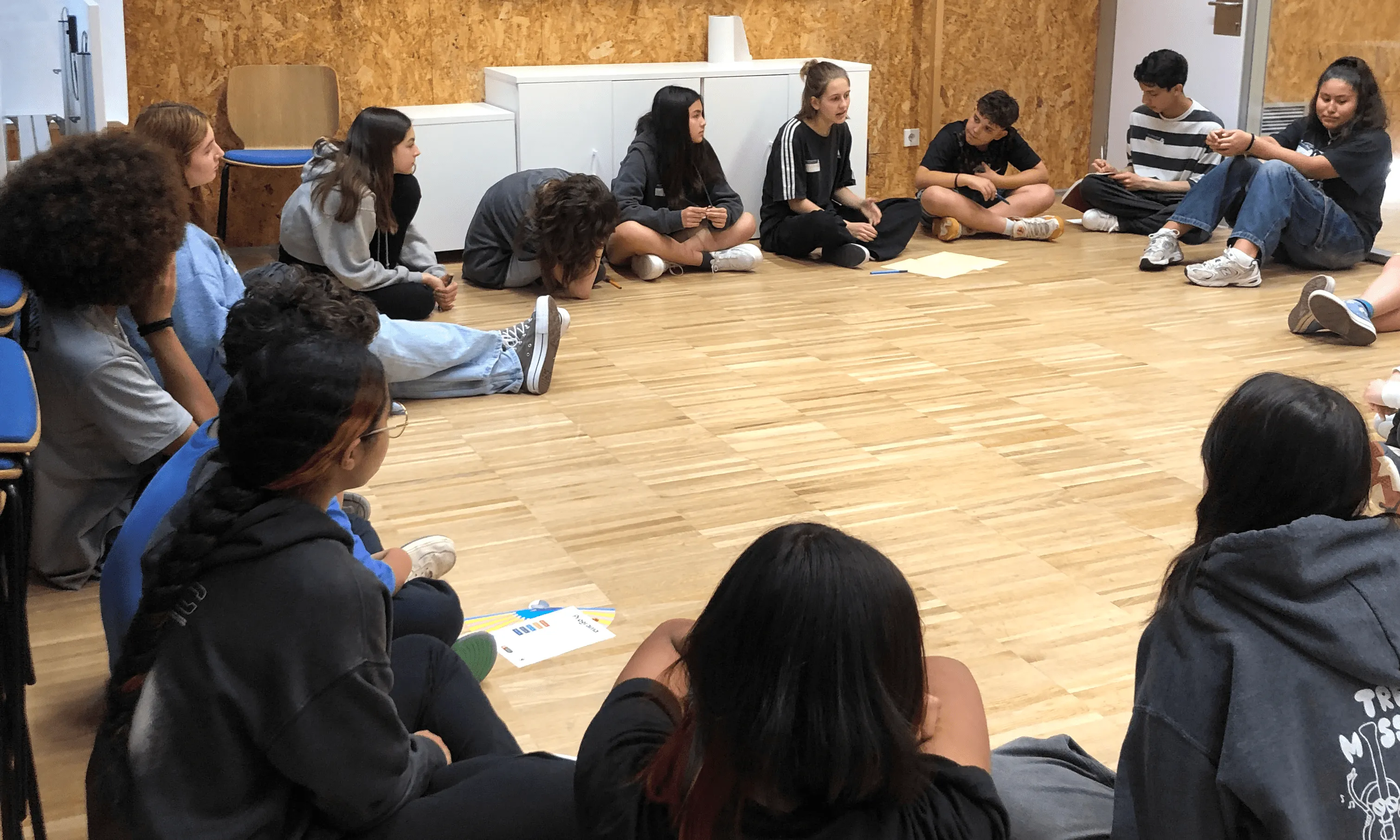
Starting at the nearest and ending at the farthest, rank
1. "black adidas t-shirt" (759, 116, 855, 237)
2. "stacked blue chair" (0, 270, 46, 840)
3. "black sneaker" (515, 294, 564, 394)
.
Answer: "stacked blue chair" (0, 270, 46, 840), "black sneaker" (515, 294, 564, 394), "black adidas t-shirt" (759, 116, 855, 237)

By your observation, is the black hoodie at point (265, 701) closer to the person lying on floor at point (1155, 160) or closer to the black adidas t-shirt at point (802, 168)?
the black adidas t-shirt at point (802, 168)

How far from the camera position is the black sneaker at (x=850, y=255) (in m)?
5.80

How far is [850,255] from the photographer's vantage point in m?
5.80

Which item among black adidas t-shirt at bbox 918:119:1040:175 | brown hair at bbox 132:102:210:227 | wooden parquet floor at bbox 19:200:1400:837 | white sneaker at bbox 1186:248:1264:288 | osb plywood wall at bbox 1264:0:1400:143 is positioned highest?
osb plywood wall at bbox 1264:0:1400:143

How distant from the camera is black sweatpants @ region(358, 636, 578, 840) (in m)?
1.49

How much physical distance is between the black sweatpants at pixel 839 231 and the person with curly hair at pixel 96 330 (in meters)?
3.46

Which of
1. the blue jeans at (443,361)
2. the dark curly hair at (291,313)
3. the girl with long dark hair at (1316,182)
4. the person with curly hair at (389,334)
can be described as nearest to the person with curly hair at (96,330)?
the dark curly hair at (291,313)

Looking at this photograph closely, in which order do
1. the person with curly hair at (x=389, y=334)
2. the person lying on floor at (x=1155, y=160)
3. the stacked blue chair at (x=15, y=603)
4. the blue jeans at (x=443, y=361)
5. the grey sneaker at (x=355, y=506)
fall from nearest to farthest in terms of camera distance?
the stacked blue chair at (x=15, y=603), the grey sneaker at (x=355, y=506), the person with curly hair at (x=389, y=334), the blue jeans at (x=443, y=361), the person lying on floor at (x=1155, y=160)

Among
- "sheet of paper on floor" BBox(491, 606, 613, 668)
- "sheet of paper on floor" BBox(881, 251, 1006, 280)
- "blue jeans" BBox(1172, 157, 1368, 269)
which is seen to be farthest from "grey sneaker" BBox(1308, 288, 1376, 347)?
"sheet of paper on floor" BBox(491, 606, 613, 668)

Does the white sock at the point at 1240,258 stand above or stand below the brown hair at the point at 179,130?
below

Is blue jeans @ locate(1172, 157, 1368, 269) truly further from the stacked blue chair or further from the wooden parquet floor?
the stacked blue chair

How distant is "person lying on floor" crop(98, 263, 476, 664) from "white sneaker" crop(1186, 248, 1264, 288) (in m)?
3.59

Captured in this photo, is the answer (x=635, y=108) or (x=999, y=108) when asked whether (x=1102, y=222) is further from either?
(x=635, y=108)

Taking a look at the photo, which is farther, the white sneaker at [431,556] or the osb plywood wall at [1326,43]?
the osb plywood wall at [1326,43]
